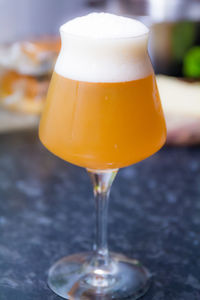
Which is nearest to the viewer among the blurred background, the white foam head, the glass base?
the white foam head

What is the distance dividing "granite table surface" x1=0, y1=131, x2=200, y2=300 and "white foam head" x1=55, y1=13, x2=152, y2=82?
34 cm

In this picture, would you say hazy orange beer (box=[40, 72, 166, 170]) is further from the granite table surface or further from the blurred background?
the blurred background

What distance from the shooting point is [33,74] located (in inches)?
59.9

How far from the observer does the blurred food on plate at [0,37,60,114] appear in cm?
150

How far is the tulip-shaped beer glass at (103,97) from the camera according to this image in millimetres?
772

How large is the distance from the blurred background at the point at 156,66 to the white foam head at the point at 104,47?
0.58 meters

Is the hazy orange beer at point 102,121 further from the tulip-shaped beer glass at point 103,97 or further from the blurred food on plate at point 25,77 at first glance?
the blurred food on plate at point 25,77

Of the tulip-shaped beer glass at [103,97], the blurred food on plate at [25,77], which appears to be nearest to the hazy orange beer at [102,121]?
the tulip-shaped beer glass at [103,97]

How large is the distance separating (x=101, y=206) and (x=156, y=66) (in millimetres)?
826

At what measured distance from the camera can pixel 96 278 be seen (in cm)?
93

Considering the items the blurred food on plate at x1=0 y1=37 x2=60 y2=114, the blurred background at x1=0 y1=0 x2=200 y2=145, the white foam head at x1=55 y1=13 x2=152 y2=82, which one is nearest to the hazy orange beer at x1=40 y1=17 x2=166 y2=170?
the white foam head at x1=55 y1=13 x2=152 y2=82

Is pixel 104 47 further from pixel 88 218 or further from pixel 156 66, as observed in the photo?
pixel 156 66

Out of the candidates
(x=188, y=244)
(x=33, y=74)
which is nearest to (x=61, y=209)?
(x=188, y=244)

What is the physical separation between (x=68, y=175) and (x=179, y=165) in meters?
0.27
